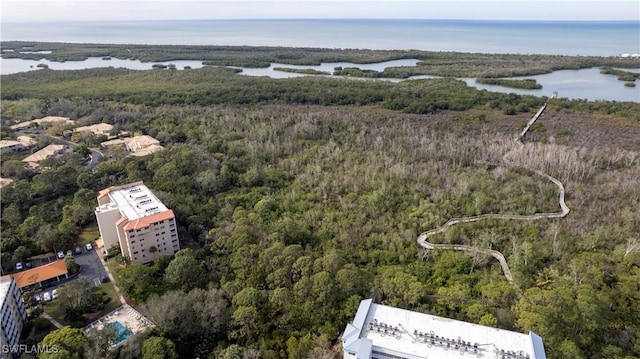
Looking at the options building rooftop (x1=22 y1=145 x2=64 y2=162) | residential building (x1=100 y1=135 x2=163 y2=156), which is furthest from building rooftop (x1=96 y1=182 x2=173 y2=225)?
building rooftop (x1=22 y1=145 x2=64 y2=162)

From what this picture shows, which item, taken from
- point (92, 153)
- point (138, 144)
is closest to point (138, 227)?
point (138, 144)

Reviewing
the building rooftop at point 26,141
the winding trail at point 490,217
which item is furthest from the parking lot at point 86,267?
the building rooftop at point 26,141

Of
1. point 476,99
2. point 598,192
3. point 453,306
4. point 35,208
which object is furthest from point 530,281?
point 476,99

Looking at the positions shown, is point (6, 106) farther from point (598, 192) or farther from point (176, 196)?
point (598, 192)

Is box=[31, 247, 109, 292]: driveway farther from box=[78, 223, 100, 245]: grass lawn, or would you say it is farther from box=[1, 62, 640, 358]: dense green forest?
box=[1, 62, 640, 358]: dense green forest

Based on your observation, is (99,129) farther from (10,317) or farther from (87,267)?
(10,317)
